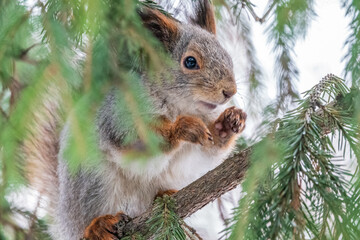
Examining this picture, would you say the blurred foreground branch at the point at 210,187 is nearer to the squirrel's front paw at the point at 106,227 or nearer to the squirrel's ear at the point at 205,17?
the squirrel's front paw at the point at 106,227

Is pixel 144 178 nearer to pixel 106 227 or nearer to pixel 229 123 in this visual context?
pixel 106 227

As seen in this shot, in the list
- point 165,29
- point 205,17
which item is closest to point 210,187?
point 165,29

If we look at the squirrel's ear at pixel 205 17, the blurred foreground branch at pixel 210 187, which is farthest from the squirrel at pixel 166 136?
the blurred foreground branch at pixel 210 187

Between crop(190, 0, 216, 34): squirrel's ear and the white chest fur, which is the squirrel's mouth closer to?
the white chest fur

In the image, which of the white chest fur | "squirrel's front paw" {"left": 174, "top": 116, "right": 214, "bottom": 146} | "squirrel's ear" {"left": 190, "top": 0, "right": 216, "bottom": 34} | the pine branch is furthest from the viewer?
"squirrel's ear" {"left": 190, "top": 0, "right": 216, "bottom": 34}

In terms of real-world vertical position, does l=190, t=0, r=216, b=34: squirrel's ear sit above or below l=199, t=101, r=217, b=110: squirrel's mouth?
above

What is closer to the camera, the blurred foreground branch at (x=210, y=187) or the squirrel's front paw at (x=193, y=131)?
the blurred foreground branch at (x=210, y=187)

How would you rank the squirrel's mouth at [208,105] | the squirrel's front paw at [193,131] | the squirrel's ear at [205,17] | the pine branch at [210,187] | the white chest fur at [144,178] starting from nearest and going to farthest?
the pine branch at [210,187]
the squirrel's front paw at [193,131]
the squirrel's mouth at [208,105]
the white chest fur at [144,178]
the squirrel's ear at [205,17]

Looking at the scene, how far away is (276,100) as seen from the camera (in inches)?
68.1

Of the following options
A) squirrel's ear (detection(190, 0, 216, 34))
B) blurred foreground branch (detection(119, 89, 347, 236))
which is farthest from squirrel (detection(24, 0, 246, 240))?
blurred foreground branch (detection(119, 89, 347, 236))

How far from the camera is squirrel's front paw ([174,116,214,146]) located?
1.73 metres

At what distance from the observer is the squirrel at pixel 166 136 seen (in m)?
1.82

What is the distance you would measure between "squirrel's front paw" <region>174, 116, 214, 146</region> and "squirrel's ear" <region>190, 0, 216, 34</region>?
58cm

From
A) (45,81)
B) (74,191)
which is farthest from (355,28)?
(74,191)
